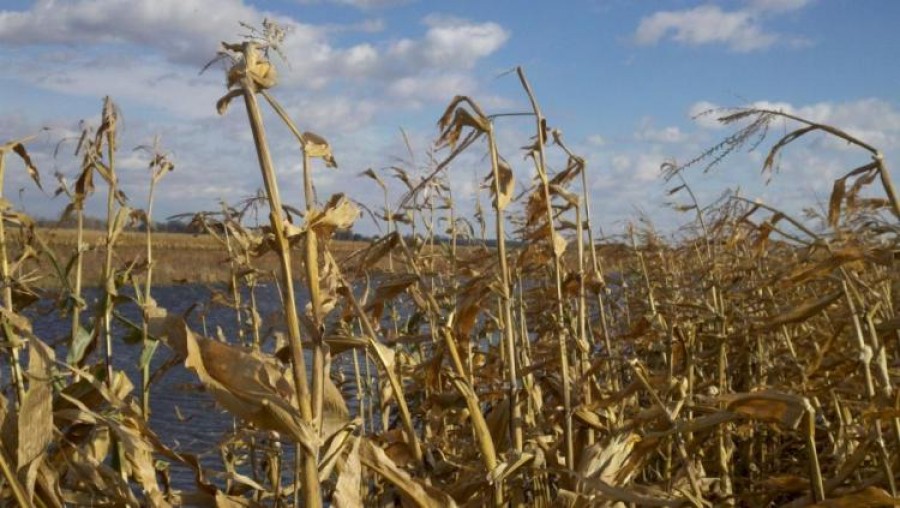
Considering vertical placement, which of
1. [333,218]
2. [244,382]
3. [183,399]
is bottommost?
[183,399]

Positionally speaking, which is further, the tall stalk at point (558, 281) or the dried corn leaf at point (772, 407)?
the tall stalk at point (558, 281)

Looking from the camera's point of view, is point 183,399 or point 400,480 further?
point 183,399

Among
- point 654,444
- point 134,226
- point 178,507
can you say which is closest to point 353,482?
point 178,507

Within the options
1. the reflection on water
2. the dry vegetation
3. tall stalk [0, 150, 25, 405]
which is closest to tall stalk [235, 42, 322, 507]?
the dry vegetation

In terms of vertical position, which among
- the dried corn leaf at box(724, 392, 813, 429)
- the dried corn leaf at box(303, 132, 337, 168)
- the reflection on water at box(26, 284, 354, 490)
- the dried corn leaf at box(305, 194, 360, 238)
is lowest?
the reflection on water at box(26, 284, 354, 490)

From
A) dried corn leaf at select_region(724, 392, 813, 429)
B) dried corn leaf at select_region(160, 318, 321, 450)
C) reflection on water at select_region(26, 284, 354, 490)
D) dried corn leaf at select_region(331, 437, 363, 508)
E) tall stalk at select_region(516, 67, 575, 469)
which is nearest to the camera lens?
dried corn leaf at select_region(160, 318, 321, 450)

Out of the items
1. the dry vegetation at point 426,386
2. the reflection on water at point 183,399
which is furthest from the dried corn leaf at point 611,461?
the reflection on water at point 183,399

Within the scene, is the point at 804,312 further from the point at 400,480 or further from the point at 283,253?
the point at 283,253

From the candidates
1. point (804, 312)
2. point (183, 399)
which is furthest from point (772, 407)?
point (183, 399)

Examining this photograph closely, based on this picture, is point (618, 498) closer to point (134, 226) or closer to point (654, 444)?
point (654, 444)

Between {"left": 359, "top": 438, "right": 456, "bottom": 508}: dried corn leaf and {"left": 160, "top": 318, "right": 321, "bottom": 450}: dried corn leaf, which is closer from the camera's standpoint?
{"left": 160, "top": 318, "right": 321, "bottom": 450}: dried corn leaf

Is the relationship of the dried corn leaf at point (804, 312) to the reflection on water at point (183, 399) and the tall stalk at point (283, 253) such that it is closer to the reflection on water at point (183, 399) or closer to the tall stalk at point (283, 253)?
the tall stalk at point (283, 253)

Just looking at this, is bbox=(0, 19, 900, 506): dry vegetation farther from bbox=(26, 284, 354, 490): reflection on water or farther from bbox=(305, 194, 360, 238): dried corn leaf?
bbox=(26, 284, 354, 490): reflection on water

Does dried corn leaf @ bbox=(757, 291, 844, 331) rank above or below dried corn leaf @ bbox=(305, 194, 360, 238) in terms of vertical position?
below
